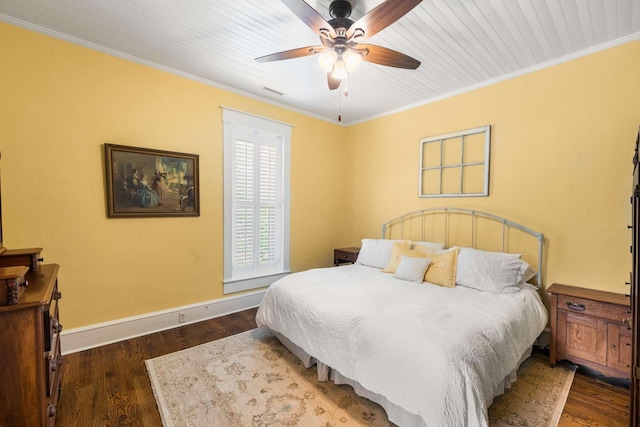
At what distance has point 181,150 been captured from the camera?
120 inches

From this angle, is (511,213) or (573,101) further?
(511,213)

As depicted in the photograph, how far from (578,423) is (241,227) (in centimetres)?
347

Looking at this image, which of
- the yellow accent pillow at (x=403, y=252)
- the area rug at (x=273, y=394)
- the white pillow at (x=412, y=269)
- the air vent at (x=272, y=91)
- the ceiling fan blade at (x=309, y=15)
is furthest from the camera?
the air vent at (x=272, y=91)

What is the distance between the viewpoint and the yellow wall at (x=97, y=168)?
88.7 inches

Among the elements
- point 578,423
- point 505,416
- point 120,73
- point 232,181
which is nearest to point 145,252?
point 232,181

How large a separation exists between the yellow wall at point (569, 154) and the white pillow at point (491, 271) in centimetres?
45

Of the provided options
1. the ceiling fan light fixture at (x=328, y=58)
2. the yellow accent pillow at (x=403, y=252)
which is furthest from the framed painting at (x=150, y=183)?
the yellow accent pillow at (x=403, y=252)

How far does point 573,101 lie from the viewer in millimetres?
2549

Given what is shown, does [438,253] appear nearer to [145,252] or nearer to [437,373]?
[437,373]

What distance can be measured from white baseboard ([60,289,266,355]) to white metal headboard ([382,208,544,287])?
2.24 metres

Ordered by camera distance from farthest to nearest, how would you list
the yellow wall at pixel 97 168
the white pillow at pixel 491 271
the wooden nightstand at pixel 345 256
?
the wooden nightstand at pixel 345 256, the white pillow at pixel 491 271, the yellow wall at pixel 97 168

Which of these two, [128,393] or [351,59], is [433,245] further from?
[128,393]

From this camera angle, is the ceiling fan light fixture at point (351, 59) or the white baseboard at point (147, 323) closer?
the ceiling fan light fixture at point (351, 59)

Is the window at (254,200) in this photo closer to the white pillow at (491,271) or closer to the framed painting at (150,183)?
the framed painting at (150,183)
